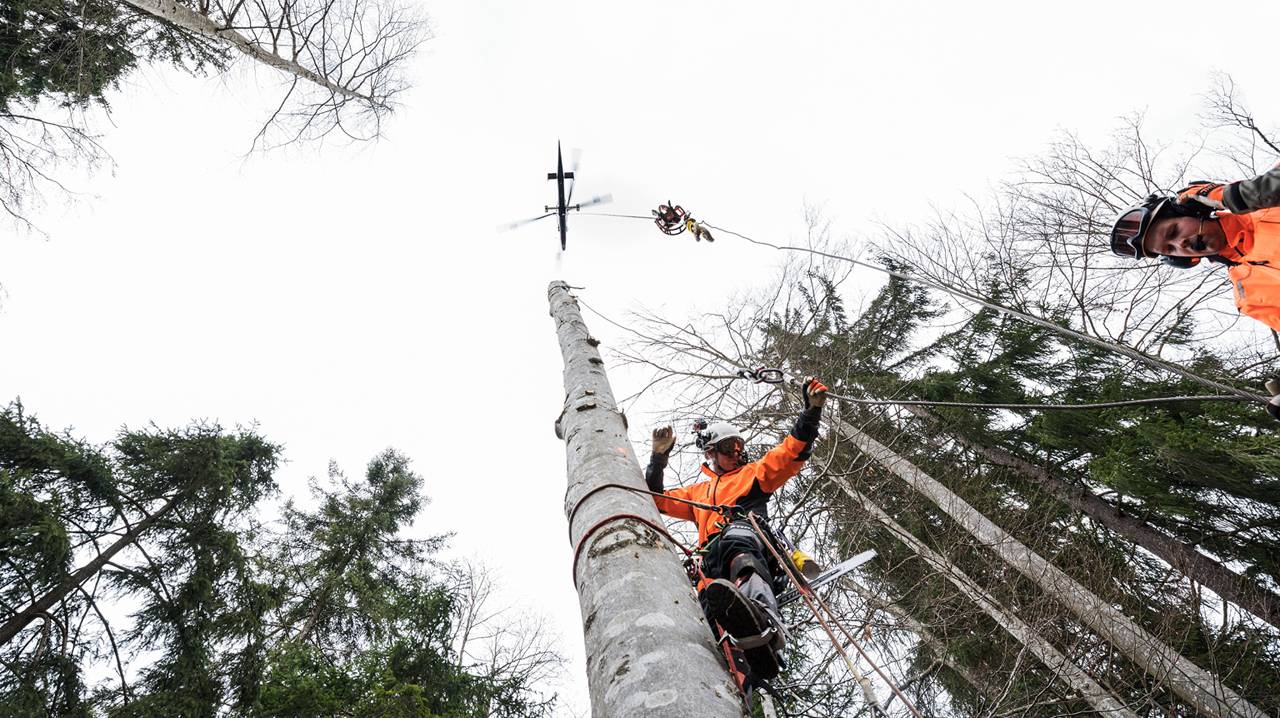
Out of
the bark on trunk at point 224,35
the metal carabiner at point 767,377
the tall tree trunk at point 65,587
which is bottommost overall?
the metal carabiner at point 767,377

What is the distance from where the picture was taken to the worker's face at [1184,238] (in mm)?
2639

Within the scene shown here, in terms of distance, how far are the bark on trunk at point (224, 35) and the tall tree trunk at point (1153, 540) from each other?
9487 millimetres

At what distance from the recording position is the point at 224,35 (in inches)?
209

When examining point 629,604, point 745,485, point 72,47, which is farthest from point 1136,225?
point 72,47

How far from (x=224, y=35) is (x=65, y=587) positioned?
239 inches

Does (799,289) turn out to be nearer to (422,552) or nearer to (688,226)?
(688,226)

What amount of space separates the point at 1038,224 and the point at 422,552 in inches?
521

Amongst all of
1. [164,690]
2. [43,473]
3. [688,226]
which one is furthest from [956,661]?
[43,473]

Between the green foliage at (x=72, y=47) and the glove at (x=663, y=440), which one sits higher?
the green foliage at (x=72, y=47)

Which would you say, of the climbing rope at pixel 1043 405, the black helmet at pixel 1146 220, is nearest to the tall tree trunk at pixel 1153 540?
the climbing rope at pixel 1043 405

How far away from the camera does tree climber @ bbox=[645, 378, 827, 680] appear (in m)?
2.25

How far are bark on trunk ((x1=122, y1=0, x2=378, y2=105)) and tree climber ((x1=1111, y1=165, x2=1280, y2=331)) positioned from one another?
7176mm

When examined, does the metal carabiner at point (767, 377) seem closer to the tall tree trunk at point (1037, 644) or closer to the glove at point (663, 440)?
the glove at point (663, 440)

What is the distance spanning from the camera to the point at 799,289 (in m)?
10.2
